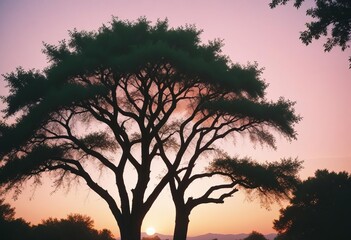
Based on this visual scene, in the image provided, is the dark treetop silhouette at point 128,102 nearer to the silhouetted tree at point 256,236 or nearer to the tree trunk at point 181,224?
the tree trunk at point 181,224

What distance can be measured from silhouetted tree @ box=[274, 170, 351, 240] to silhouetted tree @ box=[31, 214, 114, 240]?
2574 cm

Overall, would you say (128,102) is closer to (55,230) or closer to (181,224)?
(181,224)

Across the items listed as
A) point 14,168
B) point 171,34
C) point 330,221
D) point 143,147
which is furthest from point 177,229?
point 330,221

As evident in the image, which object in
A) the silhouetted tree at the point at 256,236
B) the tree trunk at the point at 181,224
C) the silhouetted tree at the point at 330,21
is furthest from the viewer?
the silhouetted tree at the point at 256,236

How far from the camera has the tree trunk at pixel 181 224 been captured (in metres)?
18.7

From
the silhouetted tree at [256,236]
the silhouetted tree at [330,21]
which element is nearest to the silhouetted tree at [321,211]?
the silhouetted tree at [256,236]

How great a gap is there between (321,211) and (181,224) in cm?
3343

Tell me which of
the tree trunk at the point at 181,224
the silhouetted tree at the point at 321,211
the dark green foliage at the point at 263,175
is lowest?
the tree trunk at the point at 181,224

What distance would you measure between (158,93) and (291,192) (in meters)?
Answer: 9.02

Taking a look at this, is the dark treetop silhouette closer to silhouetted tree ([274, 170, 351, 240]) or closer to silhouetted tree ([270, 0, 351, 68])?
silhouetted tree ([270, 0, 351, 68])

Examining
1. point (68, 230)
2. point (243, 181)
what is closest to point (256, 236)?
point (68, 230)

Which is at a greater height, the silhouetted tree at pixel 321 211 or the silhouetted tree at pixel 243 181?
the silhouetted tree at pixel 321 211

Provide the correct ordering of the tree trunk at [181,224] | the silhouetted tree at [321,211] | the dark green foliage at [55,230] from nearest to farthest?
the tree trunk at [181,224], the dark green foliage at [55,230], the silhouetted tree at [321,211]

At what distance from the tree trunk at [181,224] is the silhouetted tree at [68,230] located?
21.1 m
